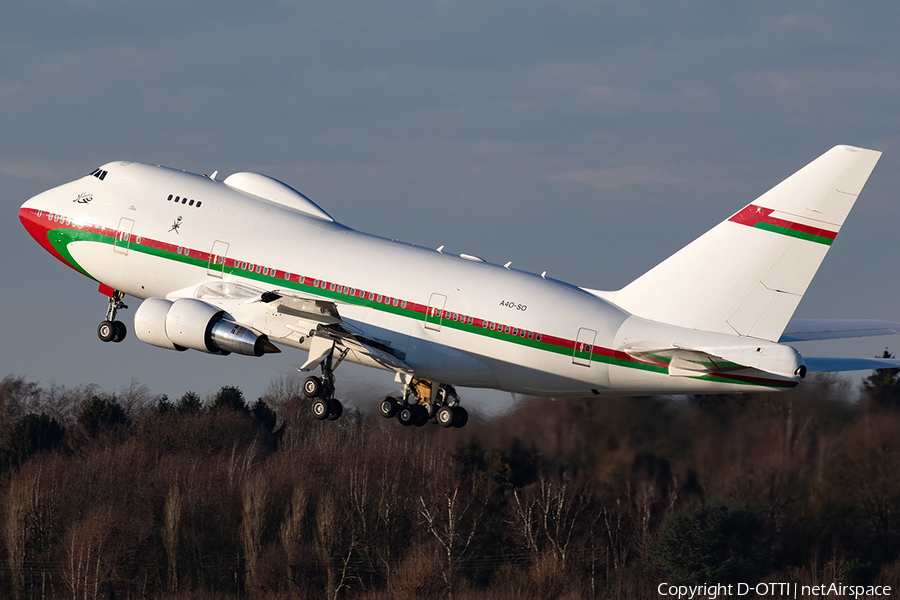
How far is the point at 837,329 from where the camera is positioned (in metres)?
38.0

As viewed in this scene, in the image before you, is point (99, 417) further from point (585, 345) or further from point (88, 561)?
point (585, 345)

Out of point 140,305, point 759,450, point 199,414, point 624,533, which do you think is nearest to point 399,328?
point 140,305

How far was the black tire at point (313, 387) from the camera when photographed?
1550 inches

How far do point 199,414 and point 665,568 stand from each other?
37582 mm

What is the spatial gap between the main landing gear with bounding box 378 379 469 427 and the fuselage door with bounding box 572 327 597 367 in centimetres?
734

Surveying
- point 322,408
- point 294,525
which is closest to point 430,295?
point 322,408

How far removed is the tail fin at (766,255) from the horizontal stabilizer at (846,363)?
160 centimetres

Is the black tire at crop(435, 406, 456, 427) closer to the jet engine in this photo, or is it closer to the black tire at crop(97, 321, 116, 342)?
the jet engine

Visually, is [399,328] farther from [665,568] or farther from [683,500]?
[665,568]

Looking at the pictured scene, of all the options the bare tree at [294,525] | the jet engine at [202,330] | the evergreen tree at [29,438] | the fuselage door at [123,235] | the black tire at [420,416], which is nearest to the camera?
the jet engine at [202,330]

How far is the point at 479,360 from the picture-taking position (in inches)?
1458

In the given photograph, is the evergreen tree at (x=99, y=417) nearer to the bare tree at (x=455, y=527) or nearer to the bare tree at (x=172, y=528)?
the bare tree at (x=172, y=528)

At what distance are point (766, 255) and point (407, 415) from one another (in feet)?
41.5

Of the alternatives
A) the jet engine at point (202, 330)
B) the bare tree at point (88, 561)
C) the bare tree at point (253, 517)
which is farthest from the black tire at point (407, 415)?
the bare tree at point (253, 517)
